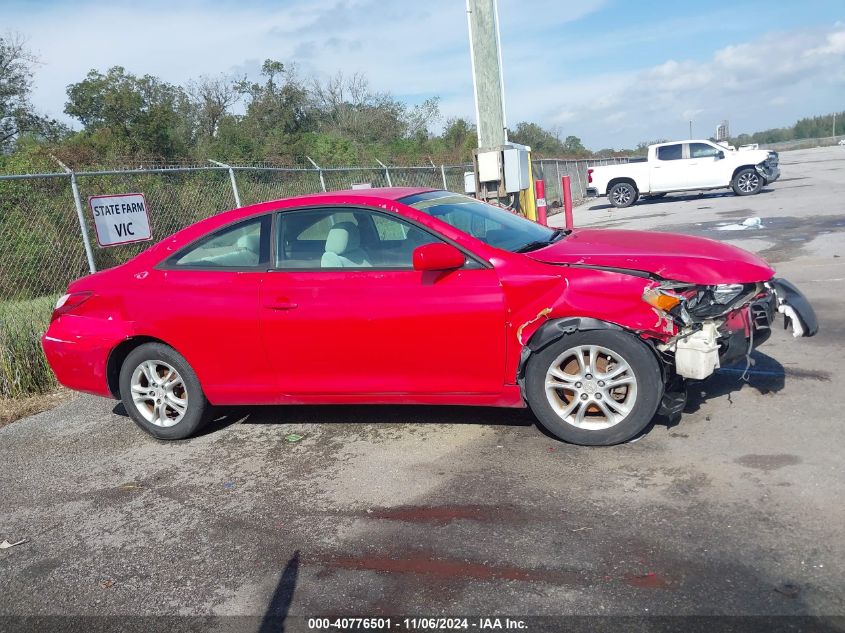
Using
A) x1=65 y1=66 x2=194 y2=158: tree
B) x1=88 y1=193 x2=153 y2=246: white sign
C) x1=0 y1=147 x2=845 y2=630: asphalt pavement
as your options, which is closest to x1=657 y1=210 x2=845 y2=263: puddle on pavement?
x1=0 y1=147 x2=845 y2=630: asphalt pavement

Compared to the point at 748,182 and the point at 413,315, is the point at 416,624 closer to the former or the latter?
the point at 413,315

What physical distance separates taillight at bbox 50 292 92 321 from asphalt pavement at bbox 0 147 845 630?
1039 millimetres

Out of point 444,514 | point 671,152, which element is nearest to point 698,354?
point 444,514

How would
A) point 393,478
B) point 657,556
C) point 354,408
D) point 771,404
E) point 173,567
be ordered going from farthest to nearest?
1. point 354,408
2. point 771,404
3. point 393,478
4. point 173,567
5. point 657,556

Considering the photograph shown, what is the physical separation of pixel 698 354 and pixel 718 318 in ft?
1.05

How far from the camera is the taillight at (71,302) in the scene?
5.66 metres

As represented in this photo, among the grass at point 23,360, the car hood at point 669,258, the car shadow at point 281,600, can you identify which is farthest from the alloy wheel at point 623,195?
the car shadow at point 281,600

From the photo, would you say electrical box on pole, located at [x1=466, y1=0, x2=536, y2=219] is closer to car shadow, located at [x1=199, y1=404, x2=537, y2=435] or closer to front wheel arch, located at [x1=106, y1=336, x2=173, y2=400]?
car shadow, located at [x1=199, y1=404, x2=537, y2=435]

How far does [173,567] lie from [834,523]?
317 centimetres

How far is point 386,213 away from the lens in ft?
16.6

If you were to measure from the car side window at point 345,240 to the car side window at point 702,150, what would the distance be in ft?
66.8

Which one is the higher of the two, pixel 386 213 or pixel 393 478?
pixel 386 213

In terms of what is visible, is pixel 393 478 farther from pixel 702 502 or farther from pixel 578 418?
pixel 702 502

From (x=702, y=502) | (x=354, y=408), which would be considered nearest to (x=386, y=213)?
(x=354, y=408)
